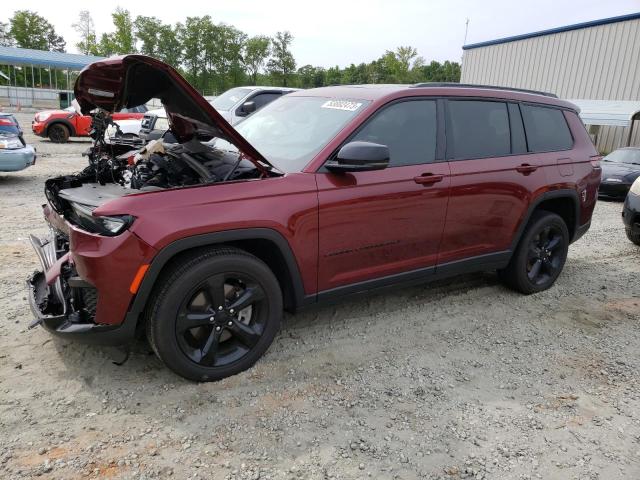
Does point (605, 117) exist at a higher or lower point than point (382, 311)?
higher

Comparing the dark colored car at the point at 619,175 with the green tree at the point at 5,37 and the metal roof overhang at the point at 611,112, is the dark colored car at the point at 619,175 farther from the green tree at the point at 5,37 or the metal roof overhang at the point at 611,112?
the green tree at the point at 5,37

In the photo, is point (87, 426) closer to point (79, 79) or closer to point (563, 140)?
point (79, 79)

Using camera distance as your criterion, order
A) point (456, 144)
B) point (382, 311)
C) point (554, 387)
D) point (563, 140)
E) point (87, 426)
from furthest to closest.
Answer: point (563, 140) → point (382, 311) → point (456, 144) → point (554, 387) → point (87, 426)

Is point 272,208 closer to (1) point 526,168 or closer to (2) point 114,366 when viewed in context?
(2) point 114,366

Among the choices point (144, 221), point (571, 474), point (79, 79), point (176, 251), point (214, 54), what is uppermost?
point (214, 54)

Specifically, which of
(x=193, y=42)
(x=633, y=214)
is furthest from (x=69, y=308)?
(x=193, y=42)

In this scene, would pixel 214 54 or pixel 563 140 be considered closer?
pixel 563 140

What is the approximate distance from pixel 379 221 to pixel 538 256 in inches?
85.5

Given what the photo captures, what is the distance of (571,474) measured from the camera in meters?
2.46

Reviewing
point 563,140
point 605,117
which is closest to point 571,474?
point 563,140

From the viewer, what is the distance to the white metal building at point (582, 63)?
19.8 metres

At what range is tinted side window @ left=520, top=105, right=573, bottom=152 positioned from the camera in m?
4.47

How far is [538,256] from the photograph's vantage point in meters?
4.77

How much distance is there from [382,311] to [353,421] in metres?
1.53
